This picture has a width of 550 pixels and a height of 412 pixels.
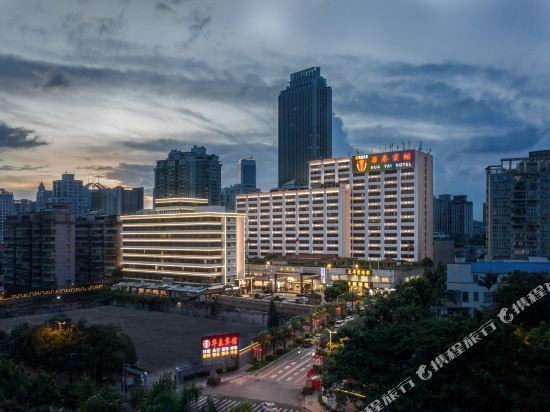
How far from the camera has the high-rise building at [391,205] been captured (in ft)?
290

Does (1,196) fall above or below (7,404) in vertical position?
above

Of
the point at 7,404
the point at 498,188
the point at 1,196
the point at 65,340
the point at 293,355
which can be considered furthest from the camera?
the point at 1,196

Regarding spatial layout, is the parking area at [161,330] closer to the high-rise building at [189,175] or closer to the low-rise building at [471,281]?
the low-rise building at [471,281]

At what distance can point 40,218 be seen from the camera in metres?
93.1

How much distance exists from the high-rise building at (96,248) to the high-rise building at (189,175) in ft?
190

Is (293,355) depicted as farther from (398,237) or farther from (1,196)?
(1,196)

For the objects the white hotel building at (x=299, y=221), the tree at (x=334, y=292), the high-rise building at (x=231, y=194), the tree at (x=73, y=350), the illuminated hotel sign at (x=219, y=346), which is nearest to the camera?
the tree at (x=73, y=350)

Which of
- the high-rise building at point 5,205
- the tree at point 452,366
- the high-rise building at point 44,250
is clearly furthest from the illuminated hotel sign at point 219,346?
the high-rise building at point 5,205

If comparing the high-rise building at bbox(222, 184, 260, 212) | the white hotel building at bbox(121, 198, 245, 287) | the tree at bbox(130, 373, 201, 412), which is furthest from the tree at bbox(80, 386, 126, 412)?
the high-rise building at bbox(222, 184, 260, 212)

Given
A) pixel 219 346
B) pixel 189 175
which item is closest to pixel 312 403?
pixel 219 346

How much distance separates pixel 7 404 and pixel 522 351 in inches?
804

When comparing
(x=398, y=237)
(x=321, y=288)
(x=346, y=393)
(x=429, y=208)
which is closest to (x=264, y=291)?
(x=321, y=288)

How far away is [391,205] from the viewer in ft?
298

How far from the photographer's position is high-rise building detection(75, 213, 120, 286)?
94.9 metres
